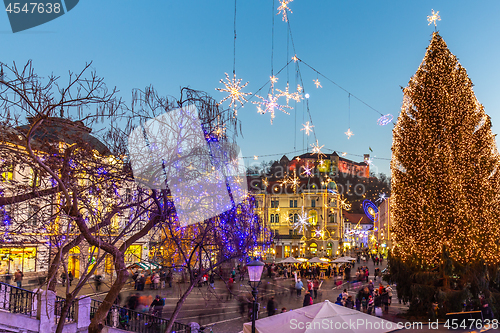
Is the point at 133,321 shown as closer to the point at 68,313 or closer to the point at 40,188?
the point at 68,313

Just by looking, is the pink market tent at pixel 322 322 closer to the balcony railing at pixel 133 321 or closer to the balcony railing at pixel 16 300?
the balcony railing at pixel 133 321

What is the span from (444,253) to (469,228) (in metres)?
1.34

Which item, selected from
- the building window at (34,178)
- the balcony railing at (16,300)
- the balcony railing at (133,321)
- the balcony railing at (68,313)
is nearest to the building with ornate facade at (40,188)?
the building window at (34,178)

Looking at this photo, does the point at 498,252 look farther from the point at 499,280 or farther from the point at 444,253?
the point at 444,253

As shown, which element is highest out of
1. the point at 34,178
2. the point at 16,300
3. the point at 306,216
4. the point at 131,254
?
the point at 306,216

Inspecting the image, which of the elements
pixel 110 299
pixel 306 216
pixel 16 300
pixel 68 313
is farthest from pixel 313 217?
pixel 110 299

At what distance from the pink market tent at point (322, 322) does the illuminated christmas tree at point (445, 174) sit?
6.67 meters

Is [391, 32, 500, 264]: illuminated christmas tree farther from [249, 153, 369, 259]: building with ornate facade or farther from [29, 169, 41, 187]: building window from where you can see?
[249, 153, 369, 259]: building with ornate facade

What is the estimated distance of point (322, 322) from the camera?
915cm

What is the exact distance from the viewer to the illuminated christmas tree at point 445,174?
589 inches

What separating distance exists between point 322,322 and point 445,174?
359 inches

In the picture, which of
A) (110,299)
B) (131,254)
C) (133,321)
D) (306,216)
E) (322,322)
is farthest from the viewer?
(306,216)

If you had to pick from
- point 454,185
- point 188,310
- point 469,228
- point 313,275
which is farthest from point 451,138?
point 313,275

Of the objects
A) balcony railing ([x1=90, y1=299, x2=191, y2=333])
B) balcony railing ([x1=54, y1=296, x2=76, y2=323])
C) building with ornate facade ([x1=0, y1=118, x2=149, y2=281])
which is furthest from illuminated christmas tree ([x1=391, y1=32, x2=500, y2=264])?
balcony railing ([x1=54, y1=296, x2=76, y2=323])
